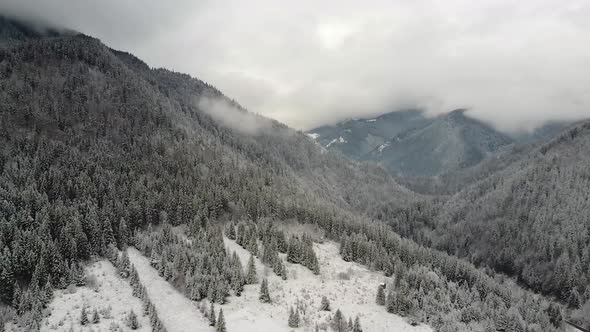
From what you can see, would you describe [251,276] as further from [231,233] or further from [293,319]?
[231,233]

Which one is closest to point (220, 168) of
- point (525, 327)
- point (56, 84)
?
point (56, 84)

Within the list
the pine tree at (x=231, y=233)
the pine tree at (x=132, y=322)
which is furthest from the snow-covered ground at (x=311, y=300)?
the pine tree at (x=132, y=322)

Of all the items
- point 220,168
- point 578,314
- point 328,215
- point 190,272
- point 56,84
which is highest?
point 56,84

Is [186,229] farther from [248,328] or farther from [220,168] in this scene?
[220,168]

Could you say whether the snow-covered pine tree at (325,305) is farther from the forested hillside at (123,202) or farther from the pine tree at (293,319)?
the forested hillside at (123,202)

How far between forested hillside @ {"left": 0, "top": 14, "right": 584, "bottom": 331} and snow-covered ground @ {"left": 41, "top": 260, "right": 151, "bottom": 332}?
2377 mm

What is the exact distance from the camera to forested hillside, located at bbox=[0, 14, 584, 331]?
266ft

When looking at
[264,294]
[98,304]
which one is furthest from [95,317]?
[264,294]

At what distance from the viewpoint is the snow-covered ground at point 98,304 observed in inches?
2515

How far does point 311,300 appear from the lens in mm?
81750

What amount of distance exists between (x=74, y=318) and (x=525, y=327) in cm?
8751

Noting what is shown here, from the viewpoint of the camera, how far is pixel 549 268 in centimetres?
17088

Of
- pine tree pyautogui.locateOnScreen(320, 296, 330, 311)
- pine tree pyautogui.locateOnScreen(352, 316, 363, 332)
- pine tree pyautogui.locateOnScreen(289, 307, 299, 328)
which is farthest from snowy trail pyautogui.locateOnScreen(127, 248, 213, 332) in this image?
pine tree pyautogui.locateOnScreen(352, 316, 363, 332)

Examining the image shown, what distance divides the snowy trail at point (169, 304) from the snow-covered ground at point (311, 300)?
5457 millimetres
